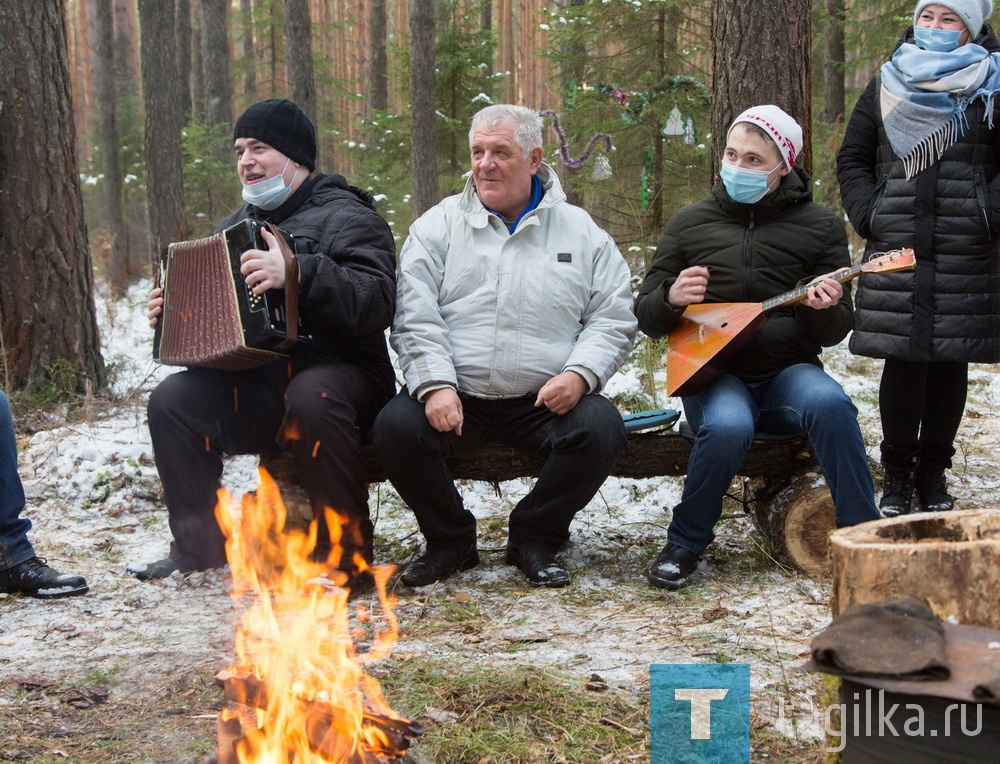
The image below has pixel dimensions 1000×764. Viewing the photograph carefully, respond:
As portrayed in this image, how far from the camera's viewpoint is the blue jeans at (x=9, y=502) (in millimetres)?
3848

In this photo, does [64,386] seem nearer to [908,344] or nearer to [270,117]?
[270,117]

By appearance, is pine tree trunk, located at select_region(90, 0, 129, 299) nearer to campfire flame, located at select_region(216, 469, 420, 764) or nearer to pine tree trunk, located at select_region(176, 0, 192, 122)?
pine tree trunk, located at select_region(176, 0, 192, 122)

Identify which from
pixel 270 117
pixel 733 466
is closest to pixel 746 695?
pixel 733 466

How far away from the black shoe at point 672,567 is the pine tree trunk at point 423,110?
7.68 metres

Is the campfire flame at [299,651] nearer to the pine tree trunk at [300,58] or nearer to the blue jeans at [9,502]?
the blue jeans at [9,502]

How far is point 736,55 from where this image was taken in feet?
15.9

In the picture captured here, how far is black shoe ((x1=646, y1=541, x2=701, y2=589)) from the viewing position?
12.8 feet

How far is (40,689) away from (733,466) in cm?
261

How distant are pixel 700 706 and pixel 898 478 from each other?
211cm

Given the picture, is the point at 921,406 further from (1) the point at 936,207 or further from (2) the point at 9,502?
(2) the point at 9,502

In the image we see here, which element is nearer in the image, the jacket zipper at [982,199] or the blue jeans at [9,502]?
the blue jeans at [9,502]

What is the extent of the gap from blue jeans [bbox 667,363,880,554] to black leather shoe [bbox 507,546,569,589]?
0.49 metres

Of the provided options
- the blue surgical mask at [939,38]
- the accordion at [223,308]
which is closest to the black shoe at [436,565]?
the accordion at [223,308]

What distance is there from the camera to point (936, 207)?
413cm
